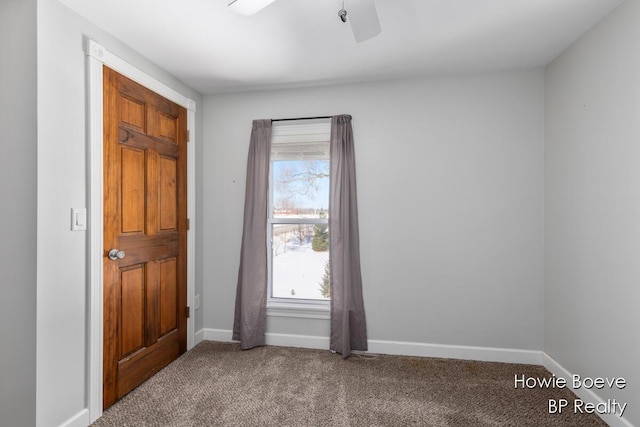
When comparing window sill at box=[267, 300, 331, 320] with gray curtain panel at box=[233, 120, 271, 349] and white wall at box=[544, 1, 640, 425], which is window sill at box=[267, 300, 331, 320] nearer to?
gray curtain panel at box=[233, 120, 271, 349]

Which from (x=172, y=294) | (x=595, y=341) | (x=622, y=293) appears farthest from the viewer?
(x=172, y=294)

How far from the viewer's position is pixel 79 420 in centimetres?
184

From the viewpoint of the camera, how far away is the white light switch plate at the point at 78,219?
1810mm

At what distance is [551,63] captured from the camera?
2.50 meters

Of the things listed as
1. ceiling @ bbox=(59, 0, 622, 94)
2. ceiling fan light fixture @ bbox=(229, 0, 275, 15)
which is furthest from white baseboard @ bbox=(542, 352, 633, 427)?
ceiling fan light fixture @ bbox=(229, 0, 275, 15)

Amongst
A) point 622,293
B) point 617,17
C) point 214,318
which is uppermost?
point 617,17

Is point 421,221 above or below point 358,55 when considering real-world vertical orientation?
below

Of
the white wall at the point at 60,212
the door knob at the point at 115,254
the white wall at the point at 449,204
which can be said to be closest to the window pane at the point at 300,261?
the white wall at the point at 449,204

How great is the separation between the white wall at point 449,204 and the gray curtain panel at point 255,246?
0.98 ft

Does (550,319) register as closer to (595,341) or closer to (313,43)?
(595,341)

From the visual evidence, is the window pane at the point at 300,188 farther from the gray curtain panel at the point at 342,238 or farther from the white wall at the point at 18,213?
the white wall at the point at 18,213

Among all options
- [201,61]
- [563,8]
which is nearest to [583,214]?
[563,8]

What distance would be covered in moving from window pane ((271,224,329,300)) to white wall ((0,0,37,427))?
1.82m

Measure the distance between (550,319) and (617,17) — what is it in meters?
2.08
